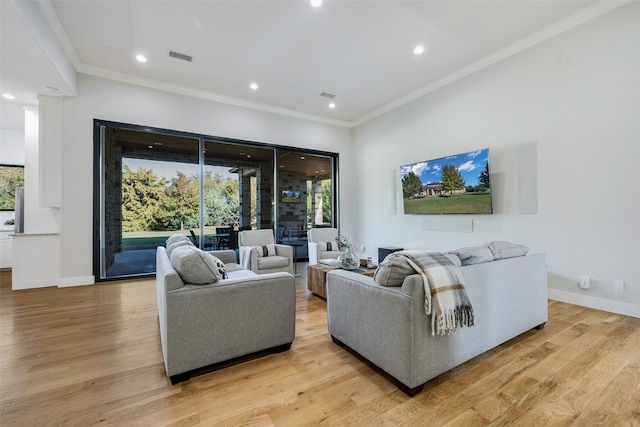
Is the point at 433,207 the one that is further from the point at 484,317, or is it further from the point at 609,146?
the point at 484,317

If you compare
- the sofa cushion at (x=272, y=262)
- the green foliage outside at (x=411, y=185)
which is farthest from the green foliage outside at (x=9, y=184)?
the green foliage outside at (x=411, y=185)

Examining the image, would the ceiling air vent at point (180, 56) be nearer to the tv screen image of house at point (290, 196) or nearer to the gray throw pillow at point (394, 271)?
the tv screen image of house at point (290, 196)

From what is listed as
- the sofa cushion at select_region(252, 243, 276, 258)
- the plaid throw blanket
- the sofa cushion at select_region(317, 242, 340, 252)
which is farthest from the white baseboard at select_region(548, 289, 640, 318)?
the sofa cushion at select_region(252, 243, 276, 258)

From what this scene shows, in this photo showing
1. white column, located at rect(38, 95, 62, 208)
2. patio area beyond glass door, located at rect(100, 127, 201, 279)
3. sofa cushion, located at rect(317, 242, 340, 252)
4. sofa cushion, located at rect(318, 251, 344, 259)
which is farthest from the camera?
sofa cushion, located at rect(317, 242, 340, 252)

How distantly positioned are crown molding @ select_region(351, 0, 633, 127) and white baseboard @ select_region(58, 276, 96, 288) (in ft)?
20.8

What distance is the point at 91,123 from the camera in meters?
4.36

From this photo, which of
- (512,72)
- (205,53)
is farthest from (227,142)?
(512,72)

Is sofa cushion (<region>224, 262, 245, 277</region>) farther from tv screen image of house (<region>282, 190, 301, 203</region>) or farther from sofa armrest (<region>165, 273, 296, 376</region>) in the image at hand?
tv screen image of house (<region>282, 190, 301, 203</region>)

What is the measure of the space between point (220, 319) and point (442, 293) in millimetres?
1463

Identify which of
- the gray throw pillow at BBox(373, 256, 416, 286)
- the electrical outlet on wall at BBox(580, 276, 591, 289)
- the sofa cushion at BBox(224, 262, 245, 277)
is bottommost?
the electrical outlet on wall at BBox(580, 276, 591, 289)

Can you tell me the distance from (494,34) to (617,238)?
2.84 metres

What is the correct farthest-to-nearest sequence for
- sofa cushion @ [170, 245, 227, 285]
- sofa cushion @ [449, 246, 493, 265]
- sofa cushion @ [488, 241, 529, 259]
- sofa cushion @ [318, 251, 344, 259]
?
sofa cushion @ [318, 251, 344, 259]
sofa cushion @ [488, 241, 529, 259]
sofa cushion @ [449, 246, 493, 265]
sofa cushion @ [170, 245, 227, 285]

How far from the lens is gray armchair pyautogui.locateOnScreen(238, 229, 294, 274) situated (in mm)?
4086

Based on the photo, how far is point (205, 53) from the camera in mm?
3963
